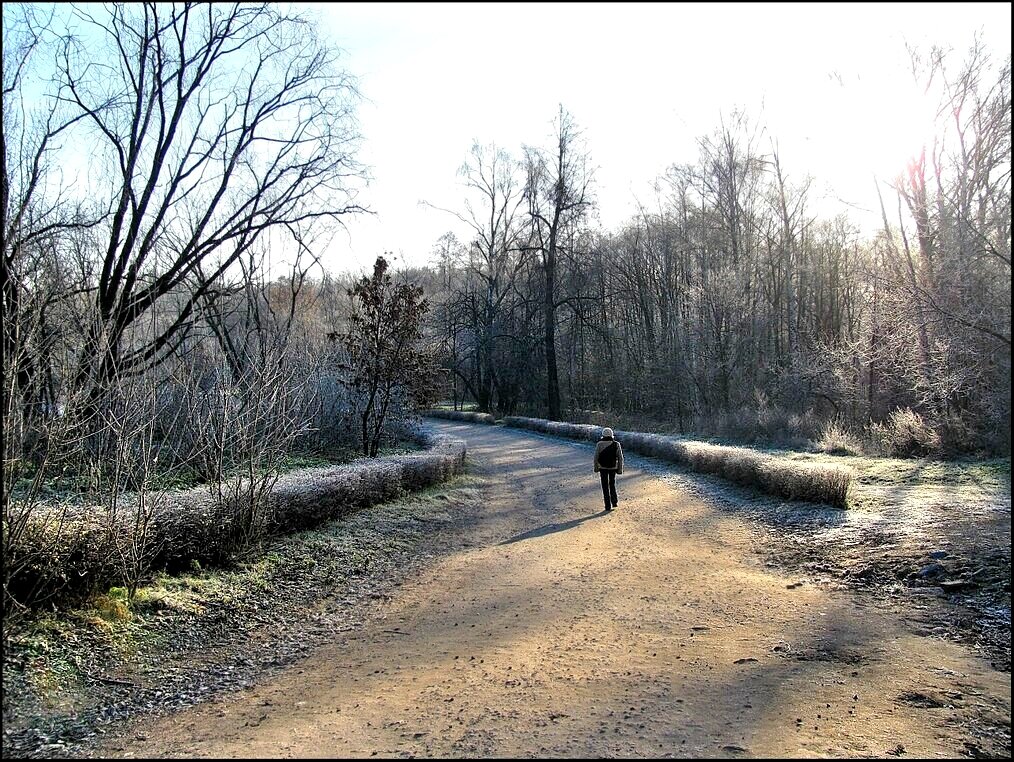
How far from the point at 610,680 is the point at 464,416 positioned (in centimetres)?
3618

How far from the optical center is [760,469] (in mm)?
12750

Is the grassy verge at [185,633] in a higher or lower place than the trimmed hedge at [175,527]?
lower

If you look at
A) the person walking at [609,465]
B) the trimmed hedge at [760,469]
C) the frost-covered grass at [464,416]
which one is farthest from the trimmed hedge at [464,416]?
the person walking at [609,465]

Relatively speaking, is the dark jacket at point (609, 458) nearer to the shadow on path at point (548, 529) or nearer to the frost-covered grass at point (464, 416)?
the shadow on path at point (548, 529)

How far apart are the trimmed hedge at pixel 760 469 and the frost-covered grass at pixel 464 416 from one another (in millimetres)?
17870

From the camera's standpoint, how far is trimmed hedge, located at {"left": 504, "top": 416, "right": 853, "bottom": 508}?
10.7m

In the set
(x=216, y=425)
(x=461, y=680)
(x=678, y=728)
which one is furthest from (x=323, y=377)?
(x=678, y=728)

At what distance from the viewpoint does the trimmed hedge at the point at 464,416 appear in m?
38.8

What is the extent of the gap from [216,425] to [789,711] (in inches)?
285

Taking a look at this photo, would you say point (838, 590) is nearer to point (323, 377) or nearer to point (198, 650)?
point (198, 650)

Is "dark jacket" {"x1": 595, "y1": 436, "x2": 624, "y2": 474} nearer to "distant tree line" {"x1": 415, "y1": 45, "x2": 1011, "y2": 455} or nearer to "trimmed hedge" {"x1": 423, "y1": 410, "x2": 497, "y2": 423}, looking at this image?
"distant tree line" {"x1": 415, "y1": 45, "x2": 1011, "y2": 455}

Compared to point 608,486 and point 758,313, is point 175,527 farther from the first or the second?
point 758,313

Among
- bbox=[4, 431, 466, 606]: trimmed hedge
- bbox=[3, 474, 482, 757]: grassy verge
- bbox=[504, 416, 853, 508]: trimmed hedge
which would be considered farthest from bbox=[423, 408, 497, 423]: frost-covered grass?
bbox=[3, 474, 482, 757]: grassy verge

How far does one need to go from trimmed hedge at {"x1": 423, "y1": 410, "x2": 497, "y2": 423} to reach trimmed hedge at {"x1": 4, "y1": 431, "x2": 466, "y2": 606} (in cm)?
2585
